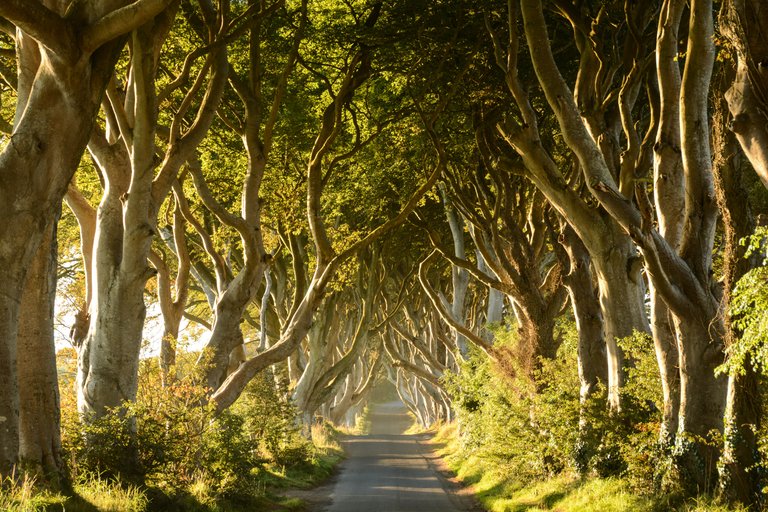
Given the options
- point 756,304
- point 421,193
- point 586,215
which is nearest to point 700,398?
point 586,215

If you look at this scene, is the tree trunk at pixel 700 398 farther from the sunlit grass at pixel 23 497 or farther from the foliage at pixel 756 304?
the sunlit grass at pixel 23 497

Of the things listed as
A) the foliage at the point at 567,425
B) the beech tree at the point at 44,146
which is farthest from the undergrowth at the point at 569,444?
the beech tree at the point at 44,146

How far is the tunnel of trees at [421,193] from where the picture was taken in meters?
8.34

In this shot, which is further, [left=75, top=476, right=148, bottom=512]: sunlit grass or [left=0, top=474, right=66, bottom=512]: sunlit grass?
[left=75, top=476, right=148, bottom=512]: sunlit grass

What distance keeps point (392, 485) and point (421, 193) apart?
23.3ft

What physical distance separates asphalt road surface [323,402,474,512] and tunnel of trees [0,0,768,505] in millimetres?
1761

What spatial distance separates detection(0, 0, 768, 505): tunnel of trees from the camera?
8.34m

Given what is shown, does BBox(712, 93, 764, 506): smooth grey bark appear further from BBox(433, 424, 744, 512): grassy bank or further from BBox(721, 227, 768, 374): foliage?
BBox(721, 227, 768, 374): foliage

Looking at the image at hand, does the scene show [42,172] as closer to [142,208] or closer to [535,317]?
[142,208]

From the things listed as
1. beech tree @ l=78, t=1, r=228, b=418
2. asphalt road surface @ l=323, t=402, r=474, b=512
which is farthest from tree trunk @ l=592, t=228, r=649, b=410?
beech tree @ l=78, t=1, r=228, b=418

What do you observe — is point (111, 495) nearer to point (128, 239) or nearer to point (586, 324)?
point (128, 239)

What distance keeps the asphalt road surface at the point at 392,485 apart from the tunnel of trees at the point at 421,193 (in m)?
1.76

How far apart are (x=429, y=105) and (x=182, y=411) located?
917 cm

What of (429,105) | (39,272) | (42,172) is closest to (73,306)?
(429,105)
